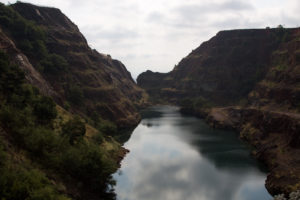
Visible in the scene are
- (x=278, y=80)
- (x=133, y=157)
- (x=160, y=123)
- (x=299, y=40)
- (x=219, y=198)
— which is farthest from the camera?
(x=160, y=123)

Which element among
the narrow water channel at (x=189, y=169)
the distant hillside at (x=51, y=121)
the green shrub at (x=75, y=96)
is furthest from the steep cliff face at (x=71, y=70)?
the narrow water channel at (x=189, y=169)

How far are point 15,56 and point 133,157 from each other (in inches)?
2264

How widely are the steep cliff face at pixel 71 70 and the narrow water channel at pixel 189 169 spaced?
24.9 meters

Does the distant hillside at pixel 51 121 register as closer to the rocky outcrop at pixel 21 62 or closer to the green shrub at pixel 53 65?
the green shrub at pixel 53 65

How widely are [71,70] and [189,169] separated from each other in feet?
299

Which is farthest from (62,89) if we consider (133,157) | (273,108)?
(273,108)

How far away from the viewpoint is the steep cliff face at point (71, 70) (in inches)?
4734

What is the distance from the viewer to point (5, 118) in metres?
53.8

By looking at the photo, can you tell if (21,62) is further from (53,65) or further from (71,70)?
(71,70)

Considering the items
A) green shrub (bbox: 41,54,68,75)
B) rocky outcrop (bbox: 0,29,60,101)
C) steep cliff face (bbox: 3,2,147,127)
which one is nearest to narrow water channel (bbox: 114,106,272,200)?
steep cliff face (bbox: 3,2,147,127)

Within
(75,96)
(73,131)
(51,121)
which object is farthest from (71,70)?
(73,131)

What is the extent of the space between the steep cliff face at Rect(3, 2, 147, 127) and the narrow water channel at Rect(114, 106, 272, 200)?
81.8ft

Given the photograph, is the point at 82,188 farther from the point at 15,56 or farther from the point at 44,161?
the point at 15,56

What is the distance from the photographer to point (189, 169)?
79.6m
